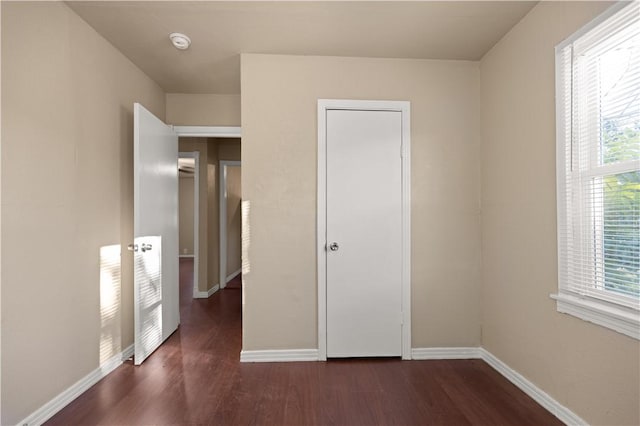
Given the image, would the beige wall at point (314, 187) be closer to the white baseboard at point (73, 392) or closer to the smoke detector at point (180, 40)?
the smoke detector at point (180, 40)

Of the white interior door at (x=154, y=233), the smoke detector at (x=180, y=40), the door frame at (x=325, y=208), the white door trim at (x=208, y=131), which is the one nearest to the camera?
the smoke detector at (x=180, y=40)

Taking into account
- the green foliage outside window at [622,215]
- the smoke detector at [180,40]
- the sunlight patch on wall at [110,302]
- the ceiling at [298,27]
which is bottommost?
the sunlight patch on wall at [110,302]

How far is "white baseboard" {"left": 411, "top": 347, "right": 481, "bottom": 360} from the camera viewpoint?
2844 mm

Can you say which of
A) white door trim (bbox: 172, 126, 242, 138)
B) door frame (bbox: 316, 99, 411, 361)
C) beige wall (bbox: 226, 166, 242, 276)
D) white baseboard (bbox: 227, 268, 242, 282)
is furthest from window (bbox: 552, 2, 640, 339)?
white baseboard (bbox: 227, 268, 242, 282)

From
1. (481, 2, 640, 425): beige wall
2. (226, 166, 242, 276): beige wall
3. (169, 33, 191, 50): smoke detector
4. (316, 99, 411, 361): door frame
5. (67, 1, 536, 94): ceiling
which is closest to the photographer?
(481, 2, 640, 425): beige wall

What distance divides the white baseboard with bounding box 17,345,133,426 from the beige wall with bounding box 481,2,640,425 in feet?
9.77

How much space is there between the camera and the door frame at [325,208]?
2799mm

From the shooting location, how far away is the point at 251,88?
280cm

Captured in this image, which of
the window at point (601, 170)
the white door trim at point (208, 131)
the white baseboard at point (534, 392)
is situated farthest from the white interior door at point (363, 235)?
the white door trim at point (208, 131)

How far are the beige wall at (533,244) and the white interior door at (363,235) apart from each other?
0.75 metres

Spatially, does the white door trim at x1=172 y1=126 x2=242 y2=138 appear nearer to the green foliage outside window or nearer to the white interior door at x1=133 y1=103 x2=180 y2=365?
the white interior door at x1=133 y1=103 x2=180 y2=365

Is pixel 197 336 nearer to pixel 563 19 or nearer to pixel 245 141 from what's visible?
pixel 245 141

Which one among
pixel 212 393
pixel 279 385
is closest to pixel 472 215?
pixel 279 385

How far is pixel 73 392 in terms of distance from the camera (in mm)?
2188
